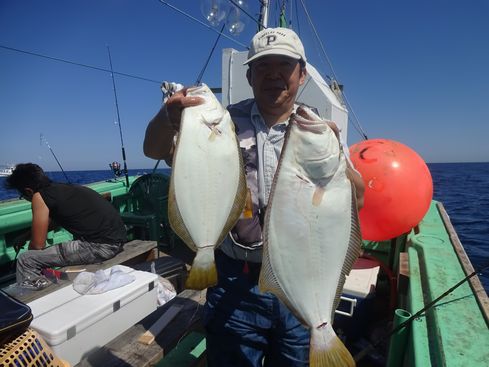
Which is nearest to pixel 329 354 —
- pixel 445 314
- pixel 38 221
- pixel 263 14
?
pixel 445 314

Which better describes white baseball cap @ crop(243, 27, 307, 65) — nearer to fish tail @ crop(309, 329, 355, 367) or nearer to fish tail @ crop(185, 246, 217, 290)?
fish tail @ crop(185, 246, 217, 290)

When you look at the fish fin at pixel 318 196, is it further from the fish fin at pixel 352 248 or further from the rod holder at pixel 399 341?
the rod holder at pixel 399 341

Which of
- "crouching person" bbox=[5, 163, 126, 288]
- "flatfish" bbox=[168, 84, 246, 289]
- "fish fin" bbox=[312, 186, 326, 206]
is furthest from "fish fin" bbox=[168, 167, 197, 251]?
"crouching person" bbox=[5, 163, 126, 288]

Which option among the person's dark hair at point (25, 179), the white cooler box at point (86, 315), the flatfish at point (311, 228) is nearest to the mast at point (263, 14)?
the person's dark hair at point (25, 179)

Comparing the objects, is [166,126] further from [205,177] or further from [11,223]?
[11,223]

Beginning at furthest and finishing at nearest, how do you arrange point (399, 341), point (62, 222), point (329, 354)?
point (62, 222)
point (399, 341)
point (329, 354)

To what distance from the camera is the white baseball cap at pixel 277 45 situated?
167 centimetres

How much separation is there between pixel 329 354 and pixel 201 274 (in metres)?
0.65

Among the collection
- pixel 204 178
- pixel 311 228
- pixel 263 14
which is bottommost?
pixel 311 228

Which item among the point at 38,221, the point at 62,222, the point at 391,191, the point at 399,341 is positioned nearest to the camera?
the point at 399,341

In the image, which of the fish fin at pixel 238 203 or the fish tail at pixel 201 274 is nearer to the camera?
the fish tail at pixel 201 274

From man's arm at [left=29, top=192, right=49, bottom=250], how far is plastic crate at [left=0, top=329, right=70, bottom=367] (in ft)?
8.70

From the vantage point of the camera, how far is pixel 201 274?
147 centimetres

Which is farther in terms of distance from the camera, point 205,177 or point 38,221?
point 38,221
